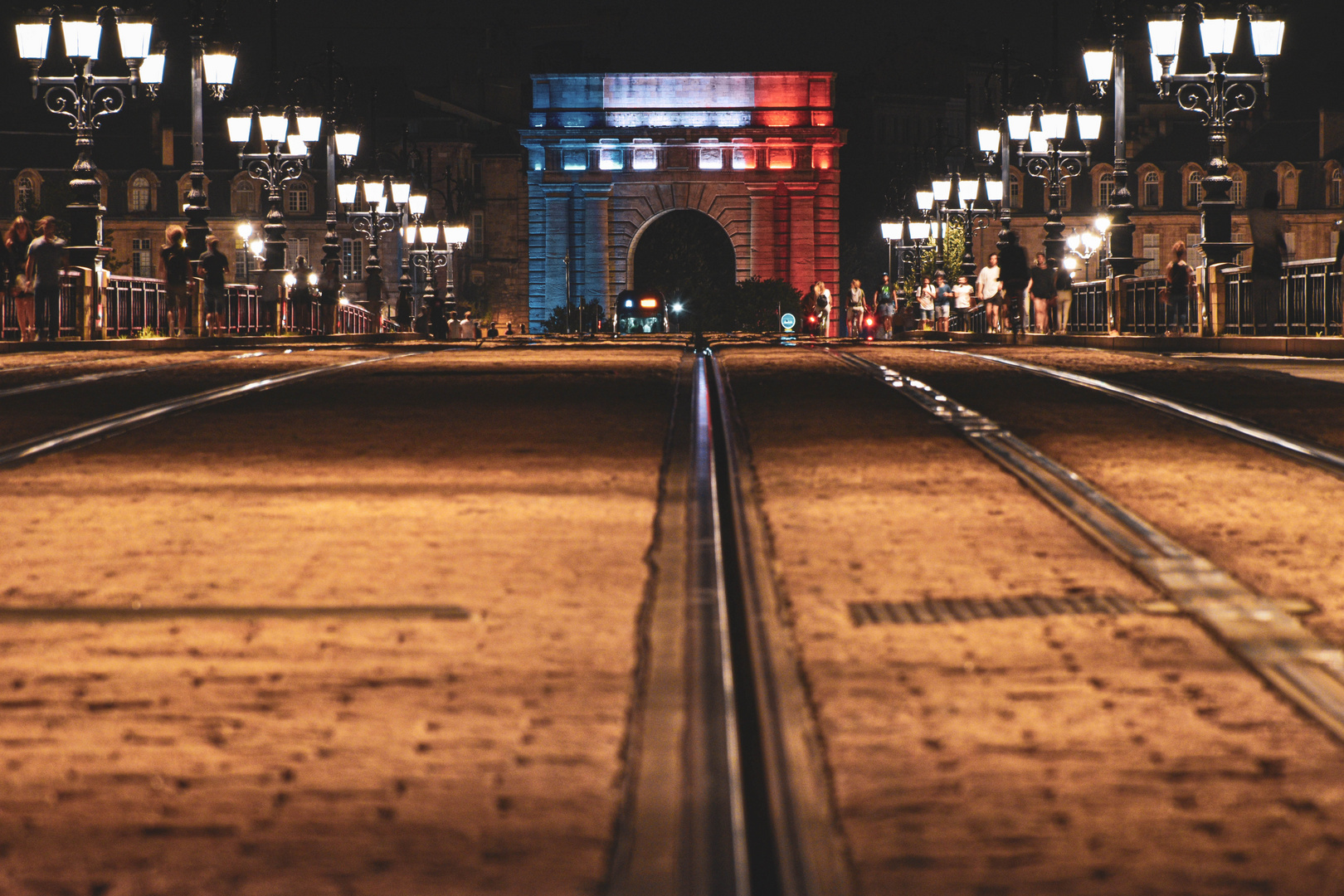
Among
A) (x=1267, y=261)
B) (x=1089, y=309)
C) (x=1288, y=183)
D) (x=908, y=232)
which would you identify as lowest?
(x=1089, y=309)

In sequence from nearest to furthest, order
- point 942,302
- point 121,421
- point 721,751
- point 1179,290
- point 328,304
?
point 721,751
point 121,421
point 1179,290
point 328,304
point 942,302

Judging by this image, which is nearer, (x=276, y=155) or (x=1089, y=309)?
(x=276, y=155)

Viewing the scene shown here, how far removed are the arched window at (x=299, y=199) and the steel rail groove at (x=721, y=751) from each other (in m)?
95.9

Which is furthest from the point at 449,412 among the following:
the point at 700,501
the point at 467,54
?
the point at 467,54

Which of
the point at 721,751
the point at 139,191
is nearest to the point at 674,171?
the point at 139,191

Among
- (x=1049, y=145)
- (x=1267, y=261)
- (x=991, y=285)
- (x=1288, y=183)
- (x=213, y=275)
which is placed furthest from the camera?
(x=1288, y=183)

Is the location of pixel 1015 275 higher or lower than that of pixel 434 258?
lower

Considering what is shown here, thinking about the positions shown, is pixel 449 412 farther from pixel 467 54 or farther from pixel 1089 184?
pixel 467 54

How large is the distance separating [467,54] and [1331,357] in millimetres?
90854

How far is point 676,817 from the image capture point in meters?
3.35

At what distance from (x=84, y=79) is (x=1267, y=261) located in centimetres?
1739

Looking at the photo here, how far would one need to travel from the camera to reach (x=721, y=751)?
12.2 ft

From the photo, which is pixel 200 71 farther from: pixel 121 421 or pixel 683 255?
pixel 683 255

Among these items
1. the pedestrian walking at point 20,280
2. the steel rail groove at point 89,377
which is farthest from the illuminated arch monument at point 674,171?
the steel rail groove at point 89,377
